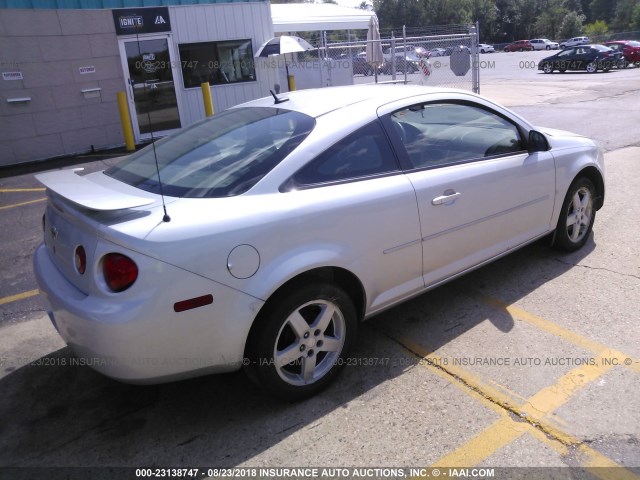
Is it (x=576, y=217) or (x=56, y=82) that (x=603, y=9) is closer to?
(x=56, y=82)

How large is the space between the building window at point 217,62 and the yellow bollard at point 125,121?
1737 mm

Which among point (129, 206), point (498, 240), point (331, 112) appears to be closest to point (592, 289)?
point (498, 240)

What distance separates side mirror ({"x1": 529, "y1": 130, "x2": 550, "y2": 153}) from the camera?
162 inches

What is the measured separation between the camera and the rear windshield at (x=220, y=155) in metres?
2.91

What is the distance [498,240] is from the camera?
3.92 metres

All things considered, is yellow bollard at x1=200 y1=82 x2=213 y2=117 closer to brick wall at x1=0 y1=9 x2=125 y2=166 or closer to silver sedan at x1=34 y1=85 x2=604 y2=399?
brick wall at x1=0 y1=9 x2=125 y2=166

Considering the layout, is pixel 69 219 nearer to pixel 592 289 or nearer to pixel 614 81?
pixel 592 289

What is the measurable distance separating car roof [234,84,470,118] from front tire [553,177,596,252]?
4.78 ft

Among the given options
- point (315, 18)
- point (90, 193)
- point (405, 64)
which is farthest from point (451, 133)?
point (315, 18)

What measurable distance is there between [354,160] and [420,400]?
4.58 ft

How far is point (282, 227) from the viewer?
9.02ft

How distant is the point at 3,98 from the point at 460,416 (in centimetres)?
Answer: 1127

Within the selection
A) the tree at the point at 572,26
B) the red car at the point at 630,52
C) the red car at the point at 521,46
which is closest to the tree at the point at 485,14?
the red car at the point at 521,46

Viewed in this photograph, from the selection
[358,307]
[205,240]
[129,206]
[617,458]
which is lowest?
[617,458]
